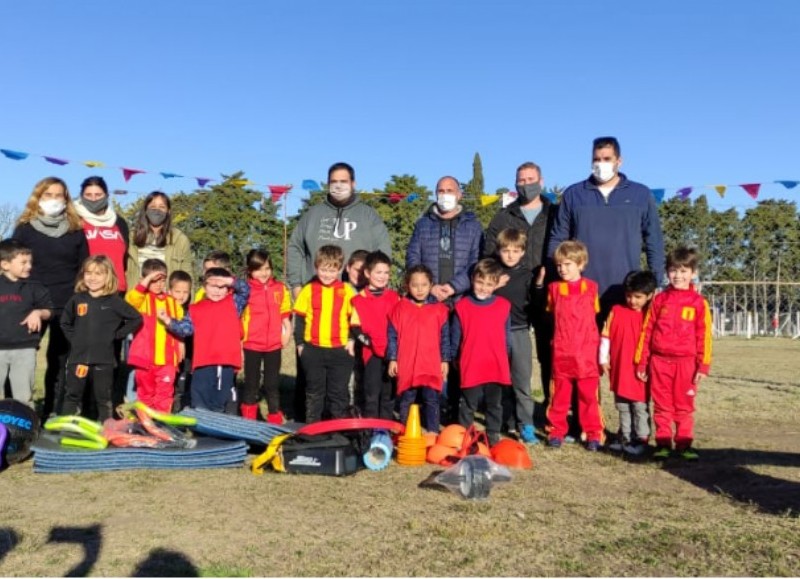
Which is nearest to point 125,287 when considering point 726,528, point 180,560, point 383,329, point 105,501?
point 383,329

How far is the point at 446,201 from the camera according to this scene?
7129 millimetres

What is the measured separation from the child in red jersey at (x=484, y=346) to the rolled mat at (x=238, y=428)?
1472mm

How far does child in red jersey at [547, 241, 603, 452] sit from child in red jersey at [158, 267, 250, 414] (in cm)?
286

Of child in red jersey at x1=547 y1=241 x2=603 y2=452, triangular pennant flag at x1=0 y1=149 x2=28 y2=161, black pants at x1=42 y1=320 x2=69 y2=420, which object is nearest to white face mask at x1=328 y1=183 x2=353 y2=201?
child in red jersey at x1=547 y1=241 x2=603 y2=452

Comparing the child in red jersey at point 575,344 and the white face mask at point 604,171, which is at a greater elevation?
the white face mask at point 604,171

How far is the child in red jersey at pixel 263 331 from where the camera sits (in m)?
7.29

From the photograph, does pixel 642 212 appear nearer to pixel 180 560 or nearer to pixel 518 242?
pixel 518 242

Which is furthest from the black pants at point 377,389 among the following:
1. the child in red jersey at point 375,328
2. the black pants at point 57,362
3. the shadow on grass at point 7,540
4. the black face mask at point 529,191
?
the shadow on grass at point 7,540

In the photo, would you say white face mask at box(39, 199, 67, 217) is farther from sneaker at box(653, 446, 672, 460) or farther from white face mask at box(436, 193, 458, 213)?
sneaker at box(653, 446, 672, 460)

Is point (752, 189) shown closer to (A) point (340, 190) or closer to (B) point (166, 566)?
(A) point (340, 190)

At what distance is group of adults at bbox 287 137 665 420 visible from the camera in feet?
22.3

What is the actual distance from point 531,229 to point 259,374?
9.36ft

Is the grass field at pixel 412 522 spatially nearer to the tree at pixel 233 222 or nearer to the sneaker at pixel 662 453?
the sneaker at pixel 662 453

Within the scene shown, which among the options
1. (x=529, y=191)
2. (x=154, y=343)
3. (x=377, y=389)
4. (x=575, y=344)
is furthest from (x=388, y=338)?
(x=154, y=343)
